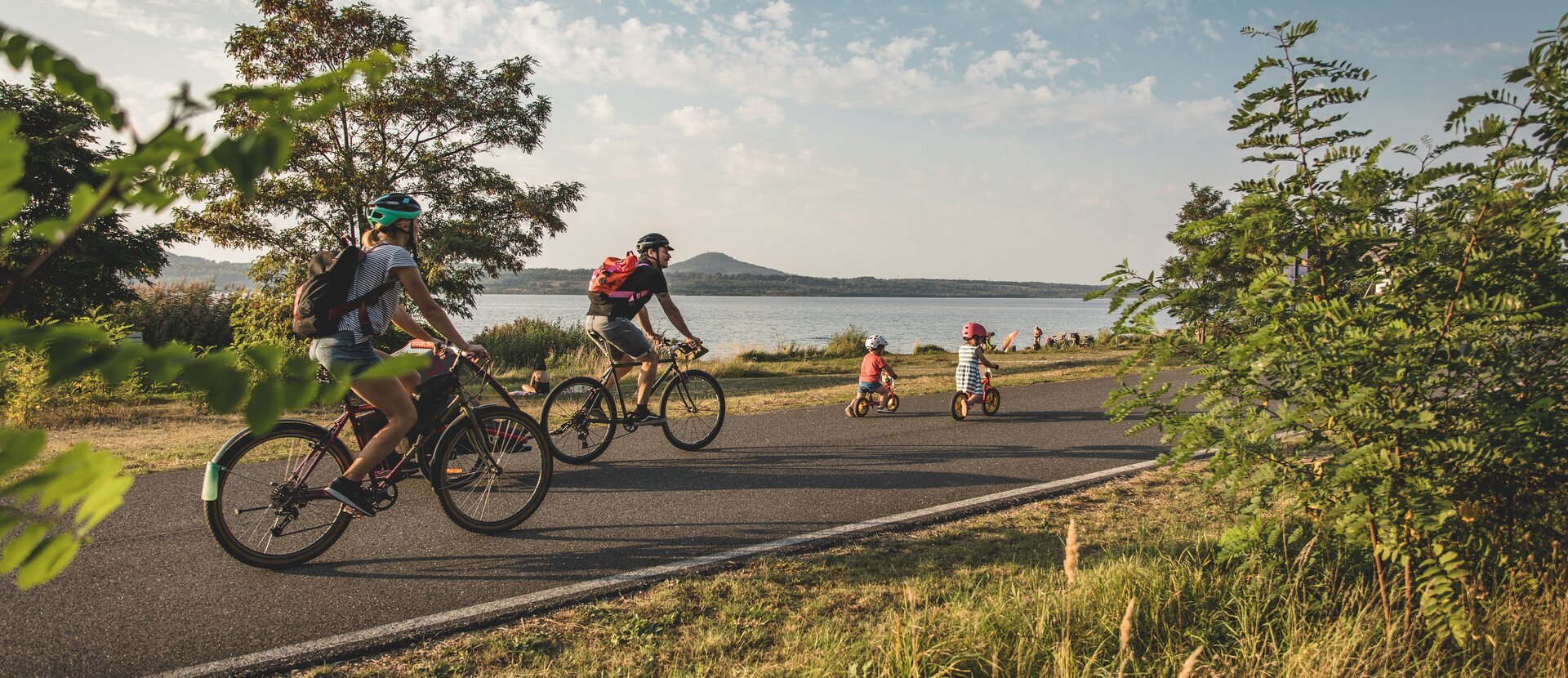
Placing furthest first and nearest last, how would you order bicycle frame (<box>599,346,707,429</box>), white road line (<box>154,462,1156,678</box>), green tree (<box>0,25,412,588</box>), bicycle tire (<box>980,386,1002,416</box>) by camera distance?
1. bicycle tire (<box>980,386,1002,416</box>)
2. bicycle frame (<box>599,346,707,429</box>)
3. white road line (<box>154,462,1156,678</box>)
4. green tree (<box>0,25,412,588</box>)

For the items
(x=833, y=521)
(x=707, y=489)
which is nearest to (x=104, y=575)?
(x=707, y=489)

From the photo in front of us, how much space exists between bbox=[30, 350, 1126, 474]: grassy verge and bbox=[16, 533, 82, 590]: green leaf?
0.34 ft

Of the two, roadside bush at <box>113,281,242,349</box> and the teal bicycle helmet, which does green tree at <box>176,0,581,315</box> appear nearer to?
roadside bush at <box>113,281,242,349</box>

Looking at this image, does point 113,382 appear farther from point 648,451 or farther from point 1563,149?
point 648,451

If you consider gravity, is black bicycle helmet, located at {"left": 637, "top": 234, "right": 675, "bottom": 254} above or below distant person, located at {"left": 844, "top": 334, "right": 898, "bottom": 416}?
above

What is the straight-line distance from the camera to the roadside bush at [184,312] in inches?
869

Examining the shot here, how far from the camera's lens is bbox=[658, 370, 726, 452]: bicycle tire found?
8641 mm

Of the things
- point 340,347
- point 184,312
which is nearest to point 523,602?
point 340,347

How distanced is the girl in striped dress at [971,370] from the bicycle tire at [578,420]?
480cm

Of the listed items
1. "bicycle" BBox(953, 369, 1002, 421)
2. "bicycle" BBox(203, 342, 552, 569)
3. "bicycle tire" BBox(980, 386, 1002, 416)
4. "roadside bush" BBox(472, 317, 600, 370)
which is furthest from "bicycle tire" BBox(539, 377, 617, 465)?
"roadside bush" BBox(472, 317, 600, 370)

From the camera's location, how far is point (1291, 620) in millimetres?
3676

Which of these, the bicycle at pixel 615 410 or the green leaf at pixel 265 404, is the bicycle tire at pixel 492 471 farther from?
the green leaf at pixel 265 404

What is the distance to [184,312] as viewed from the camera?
23.0 metres

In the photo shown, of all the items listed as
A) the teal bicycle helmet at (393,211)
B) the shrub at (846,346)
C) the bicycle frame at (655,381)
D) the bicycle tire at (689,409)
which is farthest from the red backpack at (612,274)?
the shrub at (846,346)
